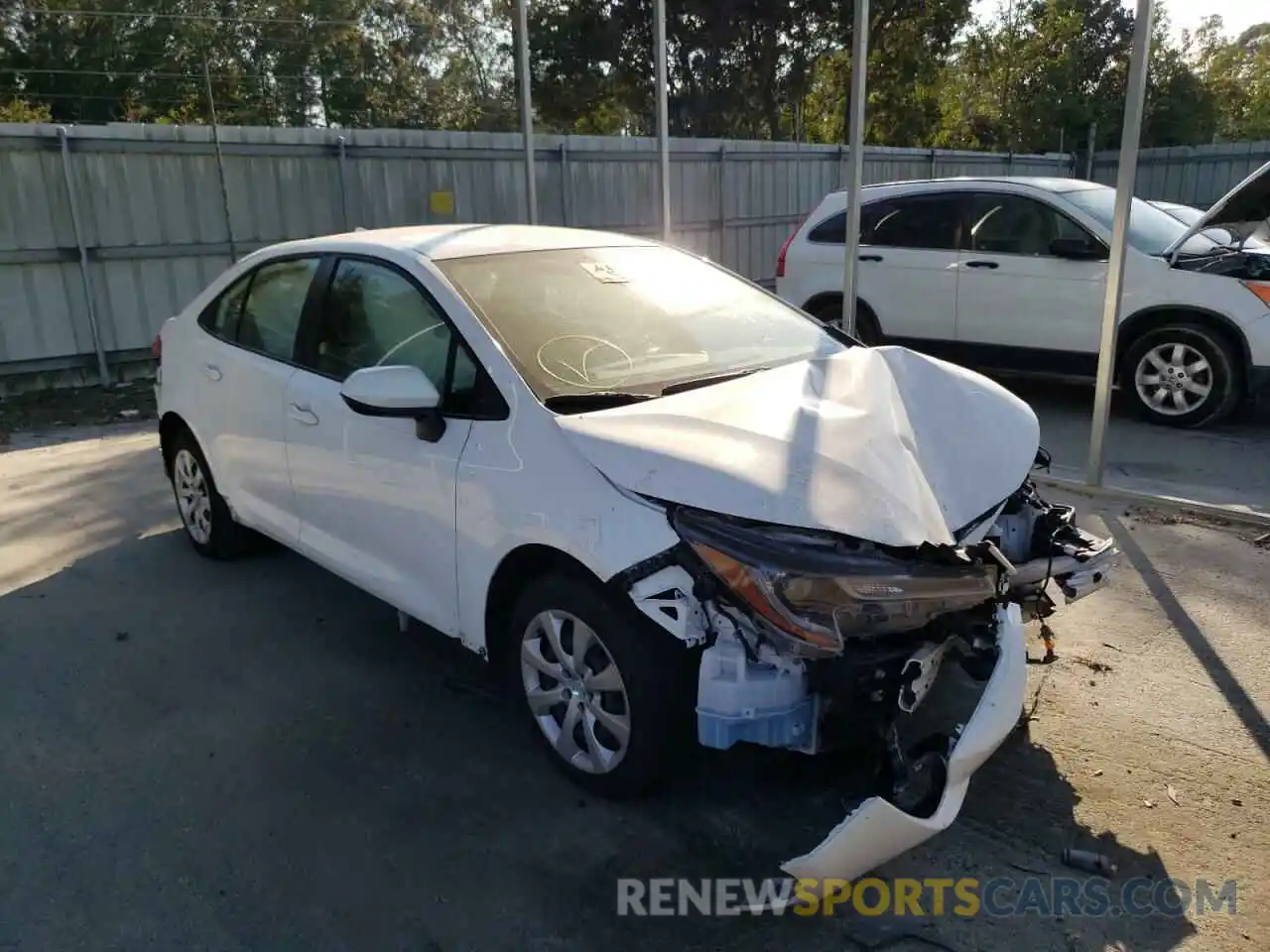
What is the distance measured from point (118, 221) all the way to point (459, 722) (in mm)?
7945

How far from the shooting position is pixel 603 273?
3.86 meters

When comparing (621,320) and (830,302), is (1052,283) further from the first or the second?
(621,320)

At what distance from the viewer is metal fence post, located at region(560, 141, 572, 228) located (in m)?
12.3

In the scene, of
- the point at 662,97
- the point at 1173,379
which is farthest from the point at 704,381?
the point at 1173,379

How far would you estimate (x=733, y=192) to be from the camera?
1449 cm

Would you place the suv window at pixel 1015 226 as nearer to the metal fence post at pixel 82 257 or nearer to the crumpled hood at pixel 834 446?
the crumpled hood at pixel 834 446

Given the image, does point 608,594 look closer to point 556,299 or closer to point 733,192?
point 556,299

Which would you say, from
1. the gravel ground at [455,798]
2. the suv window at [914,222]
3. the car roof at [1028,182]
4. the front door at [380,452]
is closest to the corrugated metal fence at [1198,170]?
the car roof at [1028,182]

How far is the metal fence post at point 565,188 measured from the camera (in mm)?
12344

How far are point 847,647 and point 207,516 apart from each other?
145 inches

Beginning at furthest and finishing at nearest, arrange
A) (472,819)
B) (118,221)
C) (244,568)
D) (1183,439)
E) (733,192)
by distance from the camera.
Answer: (733,192) < (118,221) < (1183,439) < (244,568) < (472,819)

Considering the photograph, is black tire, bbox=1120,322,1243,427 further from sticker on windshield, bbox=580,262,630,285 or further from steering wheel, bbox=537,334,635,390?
steering wheel, bbox=537,334,635,390

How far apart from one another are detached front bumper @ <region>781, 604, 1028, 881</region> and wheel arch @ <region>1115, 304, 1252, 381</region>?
16.4 feet

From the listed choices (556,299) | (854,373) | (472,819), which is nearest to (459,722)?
(472,819)
